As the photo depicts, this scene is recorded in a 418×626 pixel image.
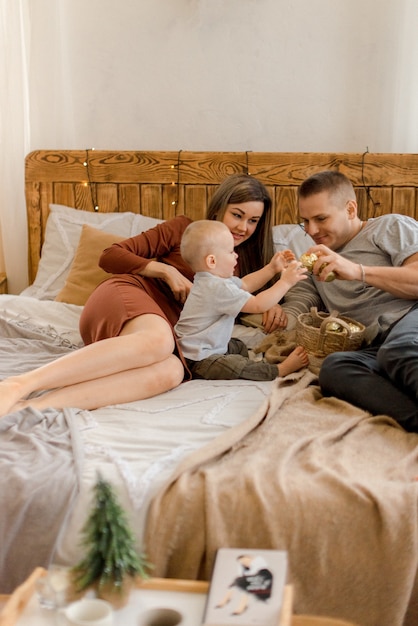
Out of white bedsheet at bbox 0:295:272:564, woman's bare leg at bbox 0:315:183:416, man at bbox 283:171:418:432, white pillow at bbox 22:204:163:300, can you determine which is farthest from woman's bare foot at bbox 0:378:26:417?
white pillow at bbox 22:204:163:300

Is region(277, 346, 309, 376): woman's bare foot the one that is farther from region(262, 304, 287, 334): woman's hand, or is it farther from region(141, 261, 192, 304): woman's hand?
region(141, 261, 192, 304): woman's hand

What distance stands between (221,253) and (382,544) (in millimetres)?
1160

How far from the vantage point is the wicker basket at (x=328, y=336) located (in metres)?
2.16

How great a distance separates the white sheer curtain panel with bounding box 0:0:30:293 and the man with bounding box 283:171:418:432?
Result: 1.31 meters

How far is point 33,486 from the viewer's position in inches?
60.6

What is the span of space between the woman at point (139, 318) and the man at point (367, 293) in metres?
0.22

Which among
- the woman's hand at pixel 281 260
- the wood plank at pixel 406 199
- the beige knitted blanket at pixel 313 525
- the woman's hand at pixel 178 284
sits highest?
the wood plank at pixel 406 199

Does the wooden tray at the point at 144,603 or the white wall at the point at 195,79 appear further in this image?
the white wall at the point at 195,79

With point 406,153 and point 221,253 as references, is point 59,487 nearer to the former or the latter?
point 221,253

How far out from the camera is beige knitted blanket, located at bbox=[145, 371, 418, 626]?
4.62 feet

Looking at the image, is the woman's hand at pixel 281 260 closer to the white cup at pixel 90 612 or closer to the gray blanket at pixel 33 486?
the gray blanket at pixel 33 486

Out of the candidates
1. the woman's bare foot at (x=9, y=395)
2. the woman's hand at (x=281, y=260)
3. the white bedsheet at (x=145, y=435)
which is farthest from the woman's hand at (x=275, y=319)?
the woman's bare foot at (x=9, y=395)

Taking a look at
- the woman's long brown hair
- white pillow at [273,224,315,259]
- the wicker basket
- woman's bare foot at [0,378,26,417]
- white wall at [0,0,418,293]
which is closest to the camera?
woman's bare foot at [0,378,26,417]

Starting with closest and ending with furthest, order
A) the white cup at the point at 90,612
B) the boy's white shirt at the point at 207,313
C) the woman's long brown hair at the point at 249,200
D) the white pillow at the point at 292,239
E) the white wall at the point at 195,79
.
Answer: the white cup at the point at 90,612 < the boy's white shirt at the point at 207,313 < the woman's long brown hair at the point at 249,200 < the white pillow at the point at 292,239 < the white wall at the point at 195,79
